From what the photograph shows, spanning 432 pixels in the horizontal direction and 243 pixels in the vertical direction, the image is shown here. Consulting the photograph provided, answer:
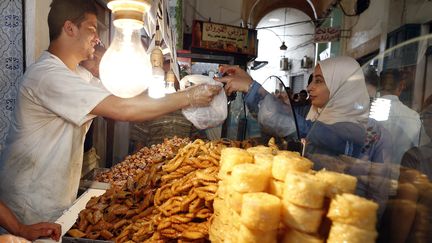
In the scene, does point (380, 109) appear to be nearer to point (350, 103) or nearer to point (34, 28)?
point (350, 103)

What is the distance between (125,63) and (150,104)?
0.87 meters

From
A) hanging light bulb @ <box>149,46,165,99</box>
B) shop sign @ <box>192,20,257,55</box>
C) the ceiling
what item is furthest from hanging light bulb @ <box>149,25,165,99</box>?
the ceiling

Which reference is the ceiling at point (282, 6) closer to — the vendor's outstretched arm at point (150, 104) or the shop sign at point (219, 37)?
the shop sign at point (219, 37)

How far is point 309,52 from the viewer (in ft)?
75.0

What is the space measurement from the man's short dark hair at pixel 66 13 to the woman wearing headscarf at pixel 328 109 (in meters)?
1.36

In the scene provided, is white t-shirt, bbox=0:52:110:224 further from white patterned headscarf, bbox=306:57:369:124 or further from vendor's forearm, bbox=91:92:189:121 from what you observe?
white patterned headscarf, bbox=306:57:369:124

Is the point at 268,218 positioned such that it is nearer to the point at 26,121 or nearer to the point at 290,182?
the point at 290,182

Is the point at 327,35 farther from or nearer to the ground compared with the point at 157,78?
farther from the ground

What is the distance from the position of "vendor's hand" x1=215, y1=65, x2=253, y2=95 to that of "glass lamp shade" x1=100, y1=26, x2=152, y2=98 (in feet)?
4.51

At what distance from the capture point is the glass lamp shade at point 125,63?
5.15ft

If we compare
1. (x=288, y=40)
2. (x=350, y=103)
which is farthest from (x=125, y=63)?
(x=288, y=40)

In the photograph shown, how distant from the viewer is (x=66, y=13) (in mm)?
2650

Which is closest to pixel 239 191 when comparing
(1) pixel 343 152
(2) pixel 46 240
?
(1) pixel 343 152

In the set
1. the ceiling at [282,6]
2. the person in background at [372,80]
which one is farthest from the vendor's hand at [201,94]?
the ceiling at [282,6]
